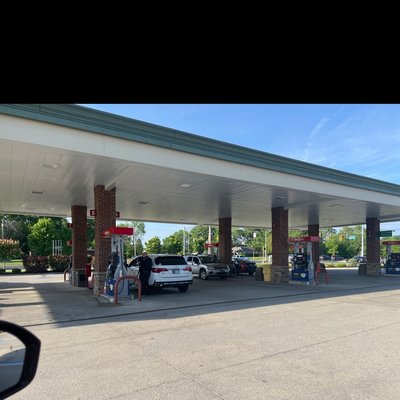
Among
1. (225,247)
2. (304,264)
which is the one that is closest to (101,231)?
(304,264)

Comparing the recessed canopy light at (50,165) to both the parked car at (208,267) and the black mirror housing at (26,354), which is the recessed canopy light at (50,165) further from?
the parked car at (208,267)

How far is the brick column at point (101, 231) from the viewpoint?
52.5ft

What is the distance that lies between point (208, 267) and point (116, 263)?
11835 mm

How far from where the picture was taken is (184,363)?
6.43 meters

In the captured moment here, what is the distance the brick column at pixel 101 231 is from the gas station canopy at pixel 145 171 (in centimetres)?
63

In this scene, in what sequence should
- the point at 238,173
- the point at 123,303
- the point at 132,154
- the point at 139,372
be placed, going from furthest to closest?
the point at 238,173 → the point at 123,303 → the point at 132,154 → the point at 139,372

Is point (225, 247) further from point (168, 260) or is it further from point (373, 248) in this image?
point (373, 248)

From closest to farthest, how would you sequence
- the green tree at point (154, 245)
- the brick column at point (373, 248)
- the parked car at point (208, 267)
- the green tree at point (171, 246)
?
the parked car at point (208, 267) < the brick column at point (373, 248) < the green tree at point (154, 245) < the green tree at point (171, 246)

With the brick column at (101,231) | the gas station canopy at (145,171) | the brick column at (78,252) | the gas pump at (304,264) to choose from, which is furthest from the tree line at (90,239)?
the brick column at (101,231)
